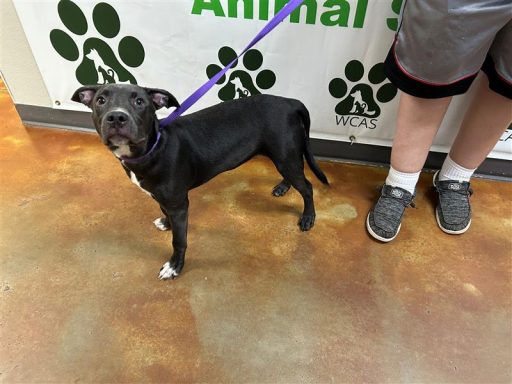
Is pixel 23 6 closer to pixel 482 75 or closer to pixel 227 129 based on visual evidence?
pixel 227 129

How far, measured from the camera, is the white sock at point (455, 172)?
6.12 ft

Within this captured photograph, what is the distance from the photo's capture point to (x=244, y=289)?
61.0 inches

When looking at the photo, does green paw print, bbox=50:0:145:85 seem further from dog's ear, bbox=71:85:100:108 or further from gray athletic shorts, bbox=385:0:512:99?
gray athletic shorts, bbox=385:0:512:99

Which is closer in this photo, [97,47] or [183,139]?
[183,139]

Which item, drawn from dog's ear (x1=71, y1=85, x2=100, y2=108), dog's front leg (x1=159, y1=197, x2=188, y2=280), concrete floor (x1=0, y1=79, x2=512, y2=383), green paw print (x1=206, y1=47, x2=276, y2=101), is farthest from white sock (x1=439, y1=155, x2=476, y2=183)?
dog's ear (x1=71, y1=85, x2=100, y2=108)

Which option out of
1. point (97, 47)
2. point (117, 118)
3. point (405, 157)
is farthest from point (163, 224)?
point (405, 157)

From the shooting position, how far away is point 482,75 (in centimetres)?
171

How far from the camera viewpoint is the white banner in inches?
69.2

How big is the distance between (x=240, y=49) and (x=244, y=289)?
3.96 ft

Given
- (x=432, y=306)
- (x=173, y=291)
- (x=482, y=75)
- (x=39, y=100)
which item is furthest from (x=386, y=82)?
(x=39, y=100)

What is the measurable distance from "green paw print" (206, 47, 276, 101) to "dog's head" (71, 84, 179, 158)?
725 mm

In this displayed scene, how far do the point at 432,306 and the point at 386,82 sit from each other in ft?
3.65

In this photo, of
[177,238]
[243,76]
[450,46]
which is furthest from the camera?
[243,76]

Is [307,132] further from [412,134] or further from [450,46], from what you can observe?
[450,46]
